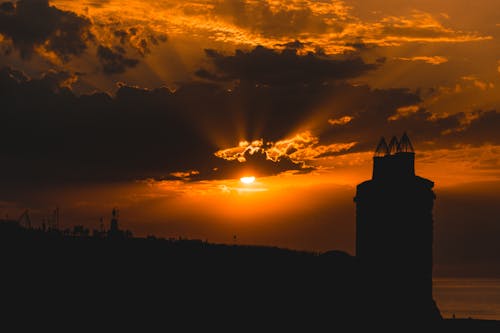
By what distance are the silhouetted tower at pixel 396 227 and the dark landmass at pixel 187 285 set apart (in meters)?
0.76

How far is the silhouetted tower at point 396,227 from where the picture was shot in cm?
4578

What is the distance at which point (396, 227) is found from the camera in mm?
45750

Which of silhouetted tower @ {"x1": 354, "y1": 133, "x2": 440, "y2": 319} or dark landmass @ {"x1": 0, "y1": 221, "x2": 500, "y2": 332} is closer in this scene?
dark landmass @ {"x1": 0, "y1": 221, "x2": 500, "y2": 332}

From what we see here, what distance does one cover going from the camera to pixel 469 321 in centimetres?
6241

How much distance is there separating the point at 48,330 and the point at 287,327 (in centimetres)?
1277

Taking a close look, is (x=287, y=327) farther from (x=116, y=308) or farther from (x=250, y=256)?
(x=116, y=308)

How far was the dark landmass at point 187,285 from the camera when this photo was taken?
3525 cm

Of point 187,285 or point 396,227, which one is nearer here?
point 187,285

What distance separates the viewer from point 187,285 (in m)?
39.7

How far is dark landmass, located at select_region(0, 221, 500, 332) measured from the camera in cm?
3525

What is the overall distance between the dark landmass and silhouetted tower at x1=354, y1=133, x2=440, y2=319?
0.76m

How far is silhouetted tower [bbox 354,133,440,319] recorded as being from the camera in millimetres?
45781

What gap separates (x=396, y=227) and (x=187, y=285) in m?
11.9

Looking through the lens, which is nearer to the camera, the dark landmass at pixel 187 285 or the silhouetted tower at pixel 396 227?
the dark landmass at pixel 187 285
